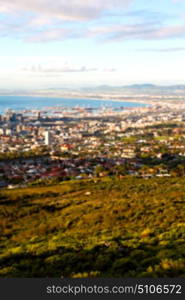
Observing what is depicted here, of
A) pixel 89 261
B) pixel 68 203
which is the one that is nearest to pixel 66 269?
pixel 89 261

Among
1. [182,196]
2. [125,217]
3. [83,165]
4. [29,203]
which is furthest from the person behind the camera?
[83,165]

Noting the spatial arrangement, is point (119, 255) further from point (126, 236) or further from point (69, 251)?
point (126, 236)

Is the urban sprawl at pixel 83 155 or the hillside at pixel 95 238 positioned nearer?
the hillside at pixel 95 238

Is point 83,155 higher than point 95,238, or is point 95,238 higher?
point 95,238

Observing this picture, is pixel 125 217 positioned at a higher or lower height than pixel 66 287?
lower

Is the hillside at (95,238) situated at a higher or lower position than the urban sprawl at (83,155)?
higher

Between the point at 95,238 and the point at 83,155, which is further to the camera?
the point at 83,155

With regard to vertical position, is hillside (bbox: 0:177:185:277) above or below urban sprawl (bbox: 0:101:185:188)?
above

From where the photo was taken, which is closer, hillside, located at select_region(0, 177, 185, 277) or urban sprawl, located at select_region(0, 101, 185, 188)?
hillside, located at select_region(0, 177, 185, 277)
